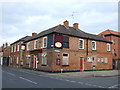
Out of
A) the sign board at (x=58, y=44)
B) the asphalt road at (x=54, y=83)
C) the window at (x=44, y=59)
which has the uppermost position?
the sign board at (x=58, y=44)

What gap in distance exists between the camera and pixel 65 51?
23.6m

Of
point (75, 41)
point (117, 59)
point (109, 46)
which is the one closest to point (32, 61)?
point (75, 41)

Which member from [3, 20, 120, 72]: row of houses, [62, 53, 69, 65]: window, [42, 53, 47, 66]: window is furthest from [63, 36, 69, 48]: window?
[42, 53, 47, 66]: window

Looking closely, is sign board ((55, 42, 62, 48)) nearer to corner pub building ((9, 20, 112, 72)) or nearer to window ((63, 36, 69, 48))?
corner pub building ((9, 20, 112, 72))

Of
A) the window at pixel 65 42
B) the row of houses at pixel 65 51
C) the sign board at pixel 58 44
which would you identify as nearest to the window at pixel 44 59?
the row of houses at pixel 65 51

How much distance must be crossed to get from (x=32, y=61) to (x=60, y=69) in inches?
316

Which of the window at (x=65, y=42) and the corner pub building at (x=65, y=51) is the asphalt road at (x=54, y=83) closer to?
the corner pub building at (x=65, y=51)

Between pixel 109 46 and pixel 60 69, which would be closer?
pixel 60 69

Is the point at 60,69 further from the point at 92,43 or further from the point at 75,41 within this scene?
the point at 92,43

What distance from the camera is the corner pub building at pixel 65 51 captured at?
74.9 ft

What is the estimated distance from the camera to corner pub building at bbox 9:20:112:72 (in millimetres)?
22844

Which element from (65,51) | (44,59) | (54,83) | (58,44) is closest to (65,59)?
(65,51)

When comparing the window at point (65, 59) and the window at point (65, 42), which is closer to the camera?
the window at point (65, 59)

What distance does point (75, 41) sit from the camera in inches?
999
